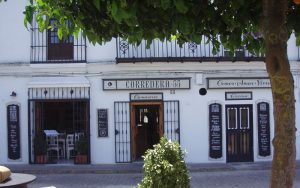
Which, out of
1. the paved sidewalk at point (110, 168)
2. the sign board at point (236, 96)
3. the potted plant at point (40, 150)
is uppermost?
the sign board at point (236, 96)

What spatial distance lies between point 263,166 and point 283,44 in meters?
14.6

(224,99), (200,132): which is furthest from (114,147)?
(224,99)

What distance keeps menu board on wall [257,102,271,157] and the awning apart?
638 cm

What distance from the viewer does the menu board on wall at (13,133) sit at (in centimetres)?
1883

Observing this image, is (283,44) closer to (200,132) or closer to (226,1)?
(226,1)

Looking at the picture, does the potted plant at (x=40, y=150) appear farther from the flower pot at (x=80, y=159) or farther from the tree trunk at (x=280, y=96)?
the tree trunk at (x=280, y=96)

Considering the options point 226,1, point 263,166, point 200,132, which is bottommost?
point 263,166


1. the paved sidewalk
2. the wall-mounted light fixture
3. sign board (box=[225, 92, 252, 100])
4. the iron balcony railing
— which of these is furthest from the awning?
sign board (box=[225, 92, 252, 100])

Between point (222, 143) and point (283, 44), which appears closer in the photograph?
point (283, 44)

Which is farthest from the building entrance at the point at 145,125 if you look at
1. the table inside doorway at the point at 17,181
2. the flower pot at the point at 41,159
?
the table inside doorway at the point at 17,181

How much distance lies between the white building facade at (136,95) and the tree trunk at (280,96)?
14762 mm

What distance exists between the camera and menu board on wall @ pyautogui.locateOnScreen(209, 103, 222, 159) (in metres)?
18.7

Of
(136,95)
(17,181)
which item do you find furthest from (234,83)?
(17,181)

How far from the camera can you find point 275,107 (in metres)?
3.80
